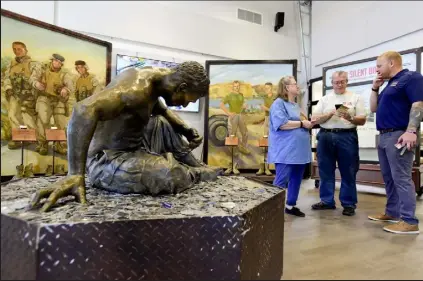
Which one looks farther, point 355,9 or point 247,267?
point 355,9

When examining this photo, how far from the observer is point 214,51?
5.52 m

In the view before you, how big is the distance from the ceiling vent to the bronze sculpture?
186 inches

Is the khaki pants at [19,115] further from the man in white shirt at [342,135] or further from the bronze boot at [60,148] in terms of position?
the man in white shirt at [342,135]

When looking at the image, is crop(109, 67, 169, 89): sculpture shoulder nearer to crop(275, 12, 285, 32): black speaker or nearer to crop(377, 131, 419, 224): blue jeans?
crop(377, 131, 419, 224): blue jeans

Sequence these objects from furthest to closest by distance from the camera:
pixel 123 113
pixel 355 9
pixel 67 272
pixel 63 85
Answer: pixel 355 9, pixel 63 85, pixel 123 113, pixel 67 272

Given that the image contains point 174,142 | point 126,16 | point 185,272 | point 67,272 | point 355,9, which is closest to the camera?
point 67,272

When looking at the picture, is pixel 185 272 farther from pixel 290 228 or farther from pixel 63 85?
pixel 63 85

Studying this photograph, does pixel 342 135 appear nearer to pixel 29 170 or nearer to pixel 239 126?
pixel 239 126

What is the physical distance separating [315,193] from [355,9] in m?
3.24

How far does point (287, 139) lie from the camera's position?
8.26 ft

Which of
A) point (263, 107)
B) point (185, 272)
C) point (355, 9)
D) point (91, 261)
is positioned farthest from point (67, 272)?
point (355, 9)

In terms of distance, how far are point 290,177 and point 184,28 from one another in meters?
3.49

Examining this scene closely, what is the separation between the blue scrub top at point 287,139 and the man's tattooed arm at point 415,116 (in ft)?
2.34

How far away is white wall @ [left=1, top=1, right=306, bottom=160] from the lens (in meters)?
4.26
